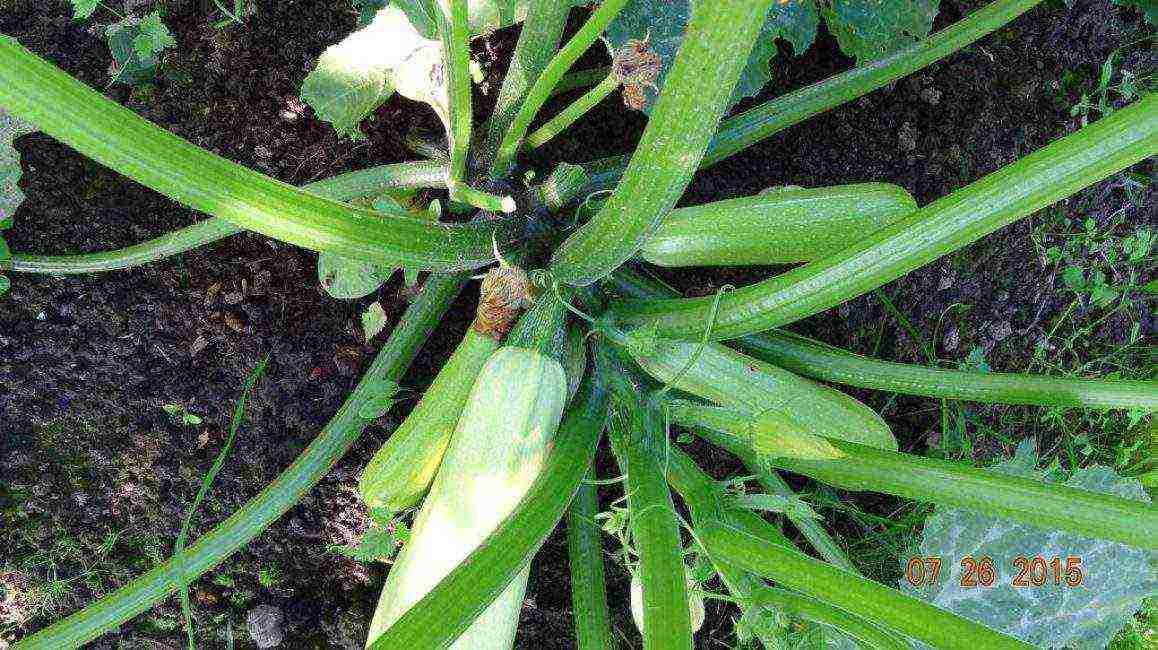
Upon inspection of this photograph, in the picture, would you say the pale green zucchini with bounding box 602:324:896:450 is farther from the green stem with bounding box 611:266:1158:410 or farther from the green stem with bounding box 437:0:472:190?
the green stem with bounding box 437:0:472:190

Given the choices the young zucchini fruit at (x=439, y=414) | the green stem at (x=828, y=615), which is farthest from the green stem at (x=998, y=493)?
the young zucchini fruit at (x=439, y=414)

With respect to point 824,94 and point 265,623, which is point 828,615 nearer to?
point 824,94

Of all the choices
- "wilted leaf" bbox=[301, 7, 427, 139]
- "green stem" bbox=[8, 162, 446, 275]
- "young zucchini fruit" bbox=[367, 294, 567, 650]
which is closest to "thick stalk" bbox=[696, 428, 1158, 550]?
"young zucchini fruit" bbox=[367, 294, 567, 650]

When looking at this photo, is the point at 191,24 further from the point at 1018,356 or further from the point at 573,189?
the point at 1018,356

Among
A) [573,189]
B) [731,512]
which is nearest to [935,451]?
[731,512]

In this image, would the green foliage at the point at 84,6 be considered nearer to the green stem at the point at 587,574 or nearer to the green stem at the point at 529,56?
the green stem at the point at 529,56
